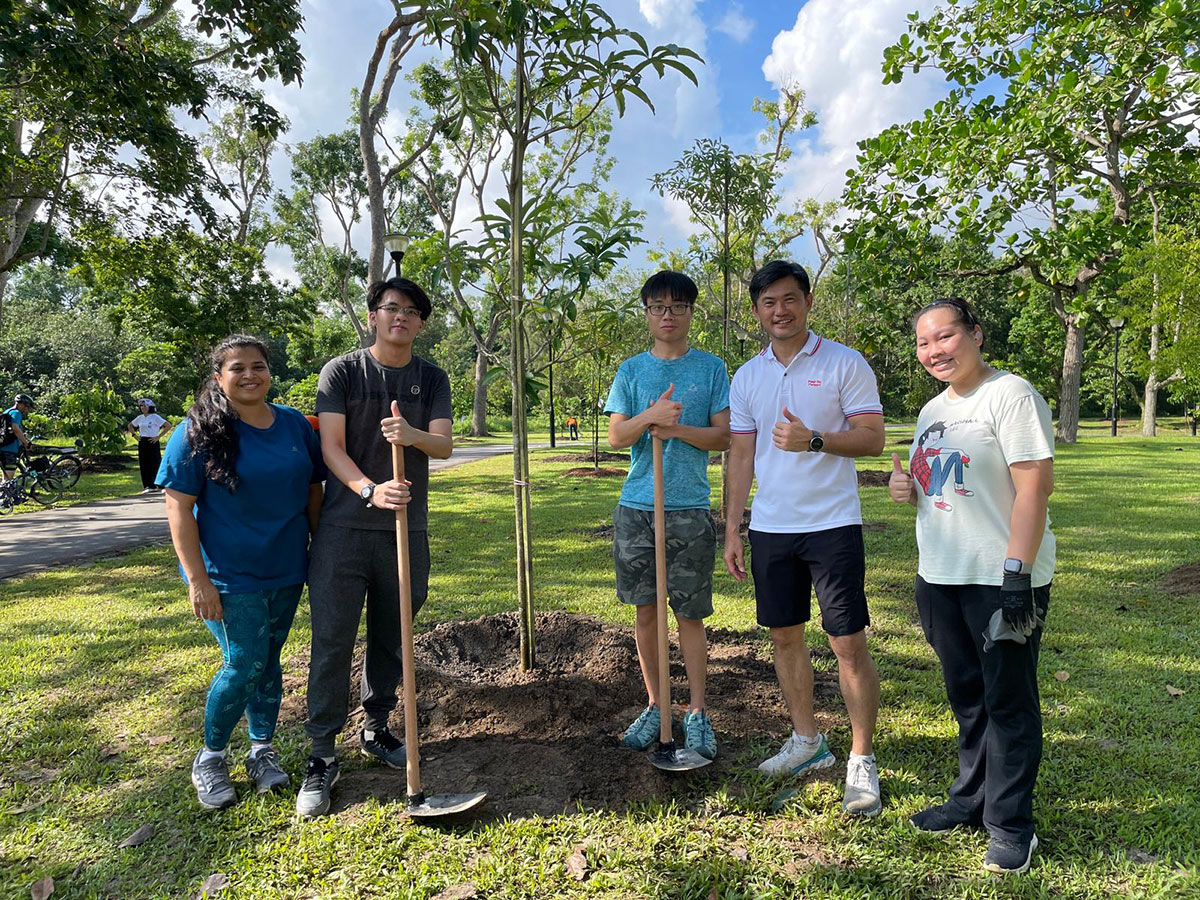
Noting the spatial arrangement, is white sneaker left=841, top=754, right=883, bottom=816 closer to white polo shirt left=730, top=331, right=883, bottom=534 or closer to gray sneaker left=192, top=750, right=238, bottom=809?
white polo shirt left=730, top=331, right=883, bottom=534

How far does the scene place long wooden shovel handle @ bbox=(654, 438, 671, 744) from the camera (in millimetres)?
2992

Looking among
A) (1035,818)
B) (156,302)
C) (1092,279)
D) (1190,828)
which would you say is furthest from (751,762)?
(156,302)

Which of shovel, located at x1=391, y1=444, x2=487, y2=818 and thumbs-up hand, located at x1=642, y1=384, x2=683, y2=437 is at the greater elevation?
thumbs-up hand, located at x1=642, y1=384, x2=683, y2=437

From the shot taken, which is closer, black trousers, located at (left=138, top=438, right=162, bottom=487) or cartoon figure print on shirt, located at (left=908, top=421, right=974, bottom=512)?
cartoon figure print on shirt, located at (left=908, top=421, right=974, bottom=512)

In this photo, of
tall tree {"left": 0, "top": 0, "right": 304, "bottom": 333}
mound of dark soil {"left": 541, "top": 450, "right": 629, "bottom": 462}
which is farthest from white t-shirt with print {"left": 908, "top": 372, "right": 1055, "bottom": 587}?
mound of dark soil {"left": 541, "top": 450, "right": 629, "bottom": 462}

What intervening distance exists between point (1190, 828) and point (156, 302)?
1458cm

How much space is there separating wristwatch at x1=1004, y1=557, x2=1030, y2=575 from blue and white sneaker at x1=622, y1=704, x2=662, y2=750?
1.71 metres

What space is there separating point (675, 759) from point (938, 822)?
1.05 m

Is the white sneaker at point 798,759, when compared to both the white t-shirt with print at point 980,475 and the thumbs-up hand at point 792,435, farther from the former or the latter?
the thumbs-up hand at point 792,435

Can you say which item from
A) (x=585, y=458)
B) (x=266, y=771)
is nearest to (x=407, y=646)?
(x=266, y=771)

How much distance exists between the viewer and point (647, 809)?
2879 mm

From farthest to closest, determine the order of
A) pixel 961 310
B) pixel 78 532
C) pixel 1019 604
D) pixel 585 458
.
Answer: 1. pixel 585 458
2. pixel 78 532
3. pixel 961 310
4. pixel 1019 604

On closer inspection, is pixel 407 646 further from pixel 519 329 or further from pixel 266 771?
pixel 519 329

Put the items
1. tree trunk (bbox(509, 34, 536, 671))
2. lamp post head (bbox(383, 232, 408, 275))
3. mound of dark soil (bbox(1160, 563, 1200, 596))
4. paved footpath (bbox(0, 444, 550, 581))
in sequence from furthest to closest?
paved footpath (bbox(0, 444, 550, 581))
mound of dark soil (bbox(1160, 563, 1200, 596))
lamp post head (bbox(383, 232, 408, 275))
tree trunk (bbox(509, 34, 536, 671))
